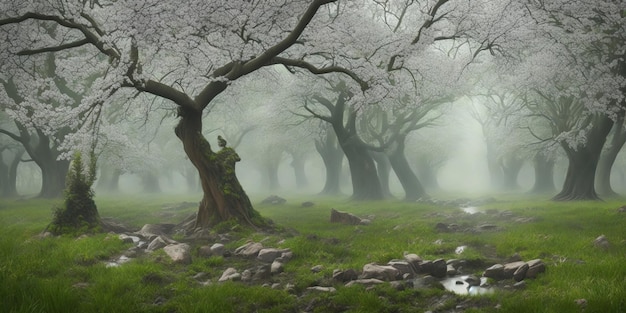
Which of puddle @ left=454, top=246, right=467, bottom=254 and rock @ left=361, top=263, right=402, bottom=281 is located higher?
rock @ left=361, top=263, right=402, bottom=281

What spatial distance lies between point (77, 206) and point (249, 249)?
697cm

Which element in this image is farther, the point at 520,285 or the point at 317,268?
the point at 317,268

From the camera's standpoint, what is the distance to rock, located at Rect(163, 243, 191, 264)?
10930 millimetres

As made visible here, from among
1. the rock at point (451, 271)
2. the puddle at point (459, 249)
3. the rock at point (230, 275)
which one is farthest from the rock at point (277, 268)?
the puddle at point (459, 249)

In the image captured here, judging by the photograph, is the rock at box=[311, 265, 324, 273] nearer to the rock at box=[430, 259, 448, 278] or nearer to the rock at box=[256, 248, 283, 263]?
the rock at box=[256, 248, 283, 263]

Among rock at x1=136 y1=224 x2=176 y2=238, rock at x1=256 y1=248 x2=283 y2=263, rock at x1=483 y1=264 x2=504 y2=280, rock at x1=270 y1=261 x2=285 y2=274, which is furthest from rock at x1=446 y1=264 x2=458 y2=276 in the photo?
rock at x1=136 y1=224 x2=176 y2=238

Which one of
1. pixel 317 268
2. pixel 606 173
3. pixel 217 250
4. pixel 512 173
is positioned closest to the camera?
pixel 317 268

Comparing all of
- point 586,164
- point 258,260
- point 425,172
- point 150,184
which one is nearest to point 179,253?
point 258,260

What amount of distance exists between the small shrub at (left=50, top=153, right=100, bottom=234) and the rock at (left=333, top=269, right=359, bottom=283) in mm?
9562

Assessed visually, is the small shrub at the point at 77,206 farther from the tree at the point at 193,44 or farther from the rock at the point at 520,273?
the rock at the point at 520,273

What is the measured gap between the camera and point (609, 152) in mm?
32125

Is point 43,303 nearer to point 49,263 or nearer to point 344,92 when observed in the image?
point 49,263

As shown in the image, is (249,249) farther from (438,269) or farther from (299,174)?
(299,174)

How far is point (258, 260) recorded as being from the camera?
11.5 meters
